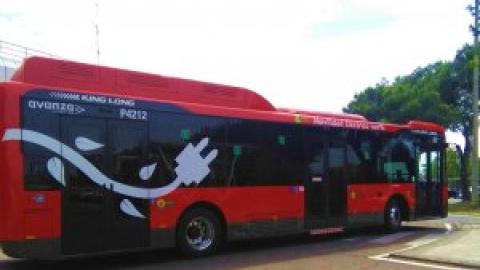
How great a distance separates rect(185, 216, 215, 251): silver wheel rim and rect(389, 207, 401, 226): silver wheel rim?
22.6 ft

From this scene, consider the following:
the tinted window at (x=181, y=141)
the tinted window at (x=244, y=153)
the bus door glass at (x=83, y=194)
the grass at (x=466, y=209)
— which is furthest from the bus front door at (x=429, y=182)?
the bus door glass at (x=83, y=194)

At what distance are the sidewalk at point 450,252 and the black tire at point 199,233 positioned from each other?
11.2 feet

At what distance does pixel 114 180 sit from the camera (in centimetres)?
1252

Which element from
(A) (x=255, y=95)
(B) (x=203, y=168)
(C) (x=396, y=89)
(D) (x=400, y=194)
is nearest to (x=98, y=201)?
(B) (x=203, y=168)

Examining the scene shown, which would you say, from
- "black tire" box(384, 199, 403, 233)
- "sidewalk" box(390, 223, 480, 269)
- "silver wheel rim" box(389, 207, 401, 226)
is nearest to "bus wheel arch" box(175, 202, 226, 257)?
"sidewalk" box(390, 223, 480, 269)

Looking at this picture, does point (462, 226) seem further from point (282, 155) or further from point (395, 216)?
point (282, 155)

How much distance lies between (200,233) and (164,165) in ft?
5.47

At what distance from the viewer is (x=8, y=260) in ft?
46.0

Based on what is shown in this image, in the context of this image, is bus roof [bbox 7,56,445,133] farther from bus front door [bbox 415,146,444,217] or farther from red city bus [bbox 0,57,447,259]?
bus front door [bbox 415,146,444,217]

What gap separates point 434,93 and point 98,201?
122 ft

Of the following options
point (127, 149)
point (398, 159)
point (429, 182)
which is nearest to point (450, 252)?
point (398, 159)

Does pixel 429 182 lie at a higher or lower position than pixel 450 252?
higher

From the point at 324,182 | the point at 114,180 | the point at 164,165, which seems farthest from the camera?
the point at 324,182

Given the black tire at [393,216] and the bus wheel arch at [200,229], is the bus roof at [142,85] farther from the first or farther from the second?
the black tire at [393,216]
